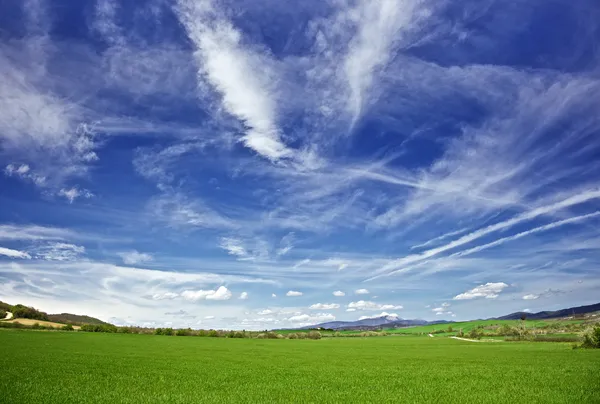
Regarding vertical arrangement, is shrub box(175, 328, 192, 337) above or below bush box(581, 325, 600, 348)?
above

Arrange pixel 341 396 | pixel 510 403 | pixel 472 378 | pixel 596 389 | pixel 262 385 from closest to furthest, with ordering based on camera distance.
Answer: pixel 510 403
pixel 341 396
pixel 596 389
pixel 262 385
pixel 472 378

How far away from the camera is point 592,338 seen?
71.7 meters

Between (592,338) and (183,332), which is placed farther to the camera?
(183,332)

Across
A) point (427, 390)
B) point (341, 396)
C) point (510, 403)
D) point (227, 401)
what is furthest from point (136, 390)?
point (510, 403)

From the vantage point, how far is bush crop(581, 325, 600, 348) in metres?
71.2

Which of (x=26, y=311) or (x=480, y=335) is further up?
(x=26, y=311)

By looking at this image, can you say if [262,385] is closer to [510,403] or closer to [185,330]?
[510,403]

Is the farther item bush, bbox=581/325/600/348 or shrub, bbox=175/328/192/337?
shrub, bbox=175/328/192/337

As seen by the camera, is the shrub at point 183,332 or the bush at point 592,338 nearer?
the bush at point 592,338

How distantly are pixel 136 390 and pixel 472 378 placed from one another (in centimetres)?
2421

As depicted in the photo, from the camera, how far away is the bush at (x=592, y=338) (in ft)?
234

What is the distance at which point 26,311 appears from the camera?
14775 cm

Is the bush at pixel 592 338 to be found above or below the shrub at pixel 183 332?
below

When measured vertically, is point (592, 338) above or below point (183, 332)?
below
